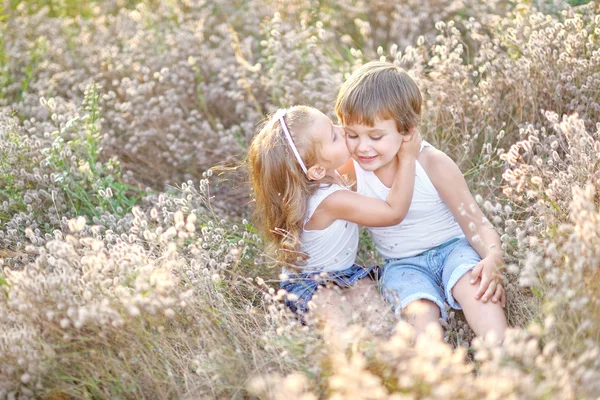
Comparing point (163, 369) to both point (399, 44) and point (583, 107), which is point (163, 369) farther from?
point (399, 44)

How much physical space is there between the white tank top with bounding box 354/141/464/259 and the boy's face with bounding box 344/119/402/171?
16cm

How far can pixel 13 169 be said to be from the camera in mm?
3691

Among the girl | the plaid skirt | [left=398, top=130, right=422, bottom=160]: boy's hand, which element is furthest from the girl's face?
the plaid skirt

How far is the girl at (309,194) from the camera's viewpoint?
3.04 meters

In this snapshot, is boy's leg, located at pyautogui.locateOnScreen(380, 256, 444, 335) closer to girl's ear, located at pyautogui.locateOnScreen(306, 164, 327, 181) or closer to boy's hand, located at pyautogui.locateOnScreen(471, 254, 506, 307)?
boy's hand, located at pyautogui.locateOnScreen(471, 254, 506, 307)

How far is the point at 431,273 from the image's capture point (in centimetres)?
317

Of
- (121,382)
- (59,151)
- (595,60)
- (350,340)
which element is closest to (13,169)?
(59,151)

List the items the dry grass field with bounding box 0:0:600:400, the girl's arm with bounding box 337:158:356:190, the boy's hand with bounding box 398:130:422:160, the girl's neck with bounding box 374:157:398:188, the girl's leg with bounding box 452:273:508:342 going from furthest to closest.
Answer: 1. the girl's arm with bounding box 337:158:356:190
2. the girl's neck with bounding box 374:157:398:188
3. the boy's hand with bounding box 398:130:422:160
4. the girl's leg with bounding box 452:273:508:342
5. the dry grass field with bounding box 0:0:600:400

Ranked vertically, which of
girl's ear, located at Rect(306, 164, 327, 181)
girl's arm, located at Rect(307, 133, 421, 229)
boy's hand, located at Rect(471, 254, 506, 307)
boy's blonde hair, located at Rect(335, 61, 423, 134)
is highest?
boy's blonde hair, located at Rect(335, 61, 423, 134)

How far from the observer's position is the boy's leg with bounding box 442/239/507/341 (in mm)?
2807

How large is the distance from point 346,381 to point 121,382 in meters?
1.08

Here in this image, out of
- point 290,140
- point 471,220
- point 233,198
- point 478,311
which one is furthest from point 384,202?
point 233,198

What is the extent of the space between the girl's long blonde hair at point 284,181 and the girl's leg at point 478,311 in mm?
758

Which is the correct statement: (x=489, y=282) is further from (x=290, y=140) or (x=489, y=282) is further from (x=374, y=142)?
(x=290, y=140)
